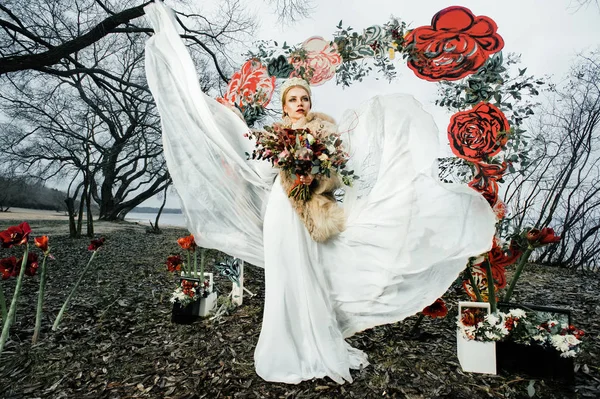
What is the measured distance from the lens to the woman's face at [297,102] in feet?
8.08

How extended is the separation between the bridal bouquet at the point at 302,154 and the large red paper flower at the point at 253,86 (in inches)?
54.1

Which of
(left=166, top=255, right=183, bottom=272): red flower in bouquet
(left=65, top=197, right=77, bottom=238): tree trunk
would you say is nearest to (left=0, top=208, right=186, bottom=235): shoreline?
(left=65, top=197, right=77, bottom=238): tree trunk

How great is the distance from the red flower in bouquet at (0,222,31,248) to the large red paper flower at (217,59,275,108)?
2.03 metres

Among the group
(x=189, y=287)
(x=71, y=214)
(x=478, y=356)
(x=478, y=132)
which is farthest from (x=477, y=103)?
(x=71, y=214)

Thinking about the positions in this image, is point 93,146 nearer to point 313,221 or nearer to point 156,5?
point 156,5

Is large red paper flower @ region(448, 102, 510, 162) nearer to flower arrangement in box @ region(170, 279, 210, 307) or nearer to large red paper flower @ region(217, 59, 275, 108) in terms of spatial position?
large red paper flower @ region(217, 59, 275, 108)

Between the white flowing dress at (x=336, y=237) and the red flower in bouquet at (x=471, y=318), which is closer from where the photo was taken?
the white flowing dress at (x=336, y=237)

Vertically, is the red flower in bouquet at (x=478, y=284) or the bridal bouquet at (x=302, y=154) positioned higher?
the bridal bouquet at (x=302, y=154)

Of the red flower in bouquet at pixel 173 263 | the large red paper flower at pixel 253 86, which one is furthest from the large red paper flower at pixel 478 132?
the red flower in bouquet at pixel 173 263

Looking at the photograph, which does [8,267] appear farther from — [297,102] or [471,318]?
[471,318]

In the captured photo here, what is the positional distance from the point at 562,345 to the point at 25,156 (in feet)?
31.4

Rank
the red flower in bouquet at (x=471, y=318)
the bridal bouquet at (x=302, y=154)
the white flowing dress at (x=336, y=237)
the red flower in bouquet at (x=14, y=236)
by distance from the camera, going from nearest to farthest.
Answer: the white flowing dress at (x=336, y=237) < the bridal bouquet at (x=302, y=154) < the red flower in bouquet at (x=14, y=236) < the red flower in bouquet at (x=471, y=318)

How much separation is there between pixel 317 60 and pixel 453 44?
1.25m

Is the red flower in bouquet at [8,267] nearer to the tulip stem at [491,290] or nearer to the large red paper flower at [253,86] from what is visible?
the large red paper flower at [253,86]
